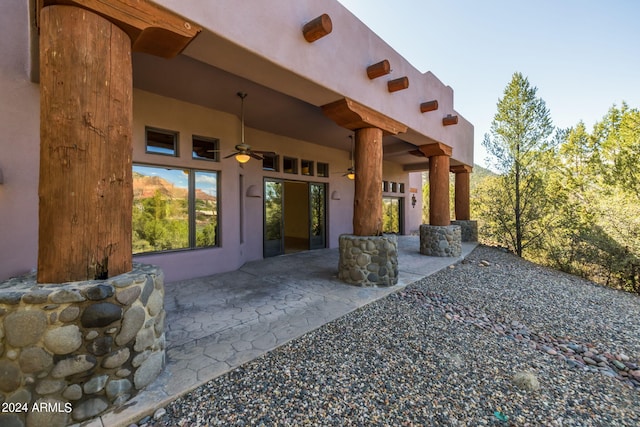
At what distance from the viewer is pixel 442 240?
23.6ft

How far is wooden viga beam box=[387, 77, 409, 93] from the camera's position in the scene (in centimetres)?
460

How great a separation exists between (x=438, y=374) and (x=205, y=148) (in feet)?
18.1

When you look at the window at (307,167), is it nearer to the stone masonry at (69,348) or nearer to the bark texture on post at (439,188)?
the bark texture on post at (439,188)

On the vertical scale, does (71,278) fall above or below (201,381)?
above

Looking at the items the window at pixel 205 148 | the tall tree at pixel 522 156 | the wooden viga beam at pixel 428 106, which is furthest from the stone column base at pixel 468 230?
the window at pixel 205 148

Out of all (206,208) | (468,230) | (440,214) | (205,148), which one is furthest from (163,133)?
(468,230)

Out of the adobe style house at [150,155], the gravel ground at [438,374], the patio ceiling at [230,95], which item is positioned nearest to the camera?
the adobe style house at [150,155]

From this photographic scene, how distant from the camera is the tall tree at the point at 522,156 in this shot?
9086 millimetres

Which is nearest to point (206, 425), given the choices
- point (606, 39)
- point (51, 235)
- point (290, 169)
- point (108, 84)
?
point (51, 235)

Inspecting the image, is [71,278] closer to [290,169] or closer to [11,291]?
[11,291]

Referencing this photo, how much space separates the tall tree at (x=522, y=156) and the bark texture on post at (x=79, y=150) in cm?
1134

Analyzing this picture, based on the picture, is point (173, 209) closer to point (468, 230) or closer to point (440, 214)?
point (440, 214)

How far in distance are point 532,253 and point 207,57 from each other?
11302 mm

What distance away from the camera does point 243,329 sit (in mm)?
2953
